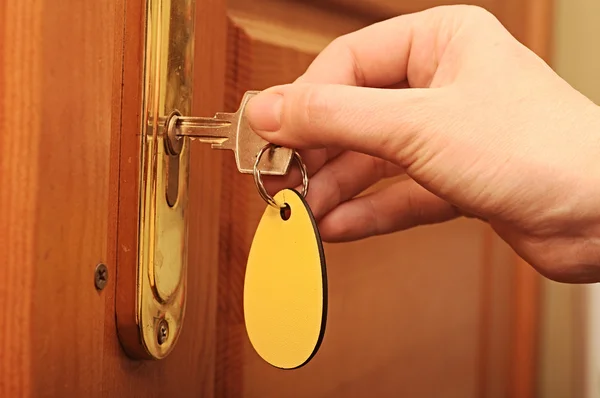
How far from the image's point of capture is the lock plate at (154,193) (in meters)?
0.35

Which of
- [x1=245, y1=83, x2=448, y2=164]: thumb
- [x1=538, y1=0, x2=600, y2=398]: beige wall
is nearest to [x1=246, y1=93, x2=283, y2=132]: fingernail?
[x1=245, y1=83, x2=448, y2=164]: thumb

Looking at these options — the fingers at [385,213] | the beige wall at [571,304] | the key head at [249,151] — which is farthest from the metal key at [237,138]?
the beige wall at [571,304]

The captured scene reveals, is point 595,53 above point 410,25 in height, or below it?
above

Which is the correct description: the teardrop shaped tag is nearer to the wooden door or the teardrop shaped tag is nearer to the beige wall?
the wooden door

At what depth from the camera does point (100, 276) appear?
0.33m

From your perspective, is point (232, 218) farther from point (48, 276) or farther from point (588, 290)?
point (588, 290)

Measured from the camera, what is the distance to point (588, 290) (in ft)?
3.16

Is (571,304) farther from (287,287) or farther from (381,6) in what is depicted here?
(287,287)

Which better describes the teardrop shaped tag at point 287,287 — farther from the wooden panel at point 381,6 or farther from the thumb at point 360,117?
the wooden panel at point 381,6

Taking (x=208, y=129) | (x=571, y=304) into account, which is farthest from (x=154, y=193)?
(x=571, y=304)

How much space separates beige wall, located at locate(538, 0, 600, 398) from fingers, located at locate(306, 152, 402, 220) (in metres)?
0.62

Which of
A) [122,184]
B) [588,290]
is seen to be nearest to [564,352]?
[588,290]

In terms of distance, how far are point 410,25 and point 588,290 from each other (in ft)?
2.19

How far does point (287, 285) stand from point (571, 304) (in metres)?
0.77
